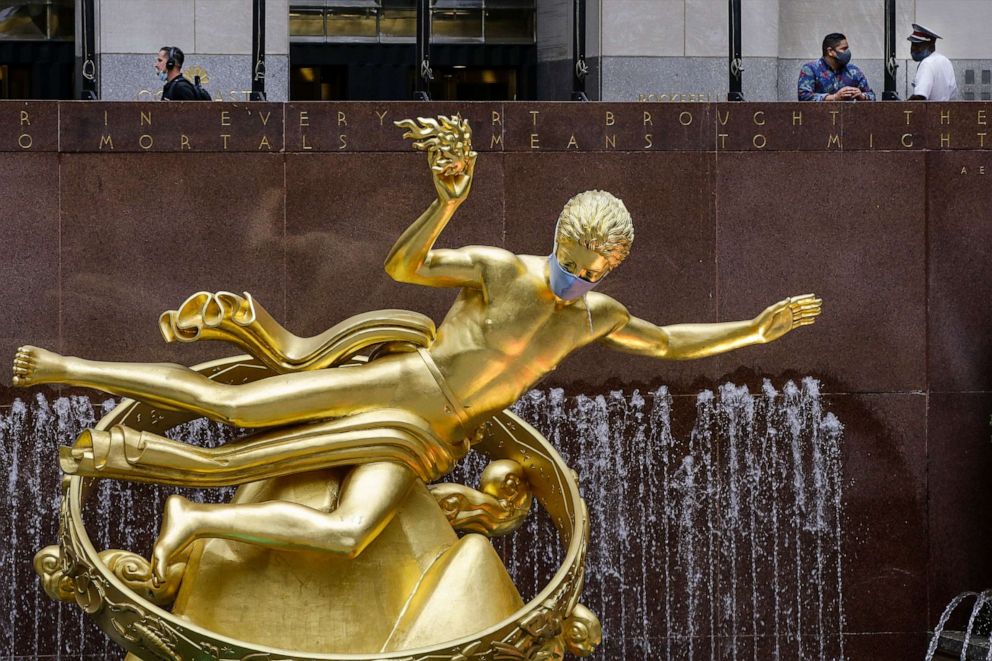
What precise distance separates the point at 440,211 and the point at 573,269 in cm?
56

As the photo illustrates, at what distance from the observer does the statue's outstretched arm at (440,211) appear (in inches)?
282

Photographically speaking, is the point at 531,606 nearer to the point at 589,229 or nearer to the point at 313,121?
the point at 589,229

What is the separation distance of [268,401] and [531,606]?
4.08 feet

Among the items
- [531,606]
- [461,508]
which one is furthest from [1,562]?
[531,606]

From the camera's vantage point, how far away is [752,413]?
11305mm

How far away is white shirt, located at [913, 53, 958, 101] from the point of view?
12594mm

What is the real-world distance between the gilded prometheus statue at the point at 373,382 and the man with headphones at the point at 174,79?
434 cm

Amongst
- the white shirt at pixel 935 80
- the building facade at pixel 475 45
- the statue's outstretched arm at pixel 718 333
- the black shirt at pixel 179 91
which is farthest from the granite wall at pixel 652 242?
the statue's outstretched arm at pixel 718 333

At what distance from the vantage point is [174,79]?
38.8 ft

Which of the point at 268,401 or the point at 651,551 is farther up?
the point at 268,401

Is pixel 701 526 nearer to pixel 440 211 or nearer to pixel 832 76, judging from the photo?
pixel 832 76

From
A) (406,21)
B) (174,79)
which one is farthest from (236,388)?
(406,21)

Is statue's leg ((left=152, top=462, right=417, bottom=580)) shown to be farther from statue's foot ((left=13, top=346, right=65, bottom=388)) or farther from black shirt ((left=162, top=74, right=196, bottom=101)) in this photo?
black shirt ((left=162, top=74, right=196, bottom=101))

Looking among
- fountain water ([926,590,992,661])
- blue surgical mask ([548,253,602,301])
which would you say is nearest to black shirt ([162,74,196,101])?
blue surgical mask ([548,253,602,301])
